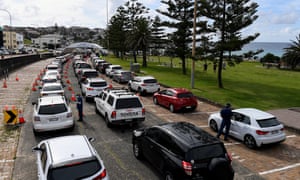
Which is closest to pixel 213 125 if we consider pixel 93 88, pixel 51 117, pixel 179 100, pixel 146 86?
pixel 179 100

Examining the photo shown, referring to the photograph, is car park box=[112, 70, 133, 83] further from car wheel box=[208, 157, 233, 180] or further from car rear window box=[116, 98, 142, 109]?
car wheel box=[208, 157, 233, 180]

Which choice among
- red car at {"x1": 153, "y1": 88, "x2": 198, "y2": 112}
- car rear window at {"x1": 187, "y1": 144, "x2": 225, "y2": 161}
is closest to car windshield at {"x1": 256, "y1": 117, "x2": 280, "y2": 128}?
car rear window at {"x1": 187, "y1": 144, "x2": 225, "y2": 161}

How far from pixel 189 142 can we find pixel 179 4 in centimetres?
3394

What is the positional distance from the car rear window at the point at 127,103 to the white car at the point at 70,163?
5743 millimetres

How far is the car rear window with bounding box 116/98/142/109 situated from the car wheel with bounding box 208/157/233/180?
6640mm

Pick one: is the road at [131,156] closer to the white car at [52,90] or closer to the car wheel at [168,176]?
the car wheel at [168,176]

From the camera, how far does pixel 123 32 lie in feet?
205

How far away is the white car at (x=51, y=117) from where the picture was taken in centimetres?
1133

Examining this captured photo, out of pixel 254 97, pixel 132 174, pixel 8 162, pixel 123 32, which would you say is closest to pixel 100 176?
pixel 132 174

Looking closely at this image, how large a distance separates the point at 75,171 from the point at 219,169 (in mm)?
3619

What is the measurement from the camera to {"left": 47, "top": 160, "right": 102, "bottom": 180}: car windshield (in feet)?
19.5

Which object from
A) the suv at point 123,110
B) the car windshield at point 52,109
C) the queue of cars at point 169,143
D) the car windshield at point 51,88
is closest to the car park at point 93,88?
the car windshield at point 51,88

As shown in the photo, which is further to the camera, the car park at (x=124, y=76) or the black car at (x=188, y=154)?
the car park at (x=124, y=76)

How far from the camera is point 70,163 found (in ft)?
20.1
